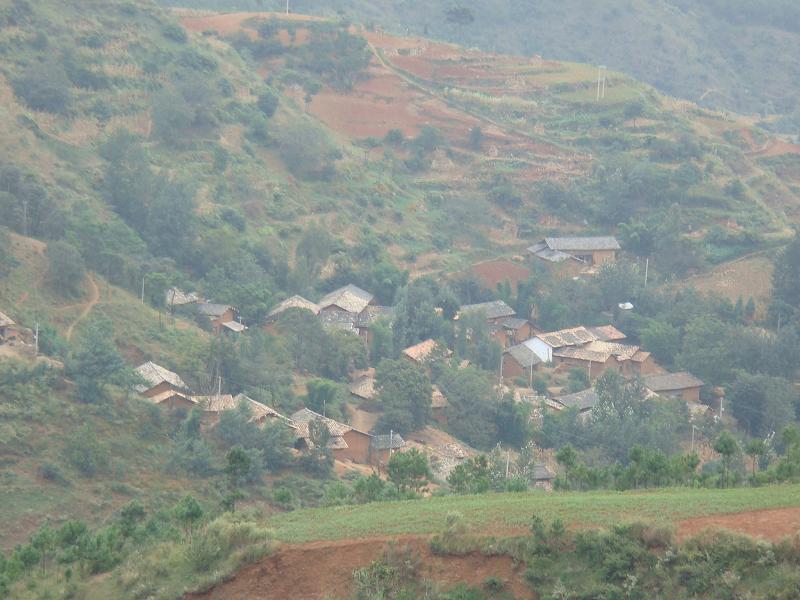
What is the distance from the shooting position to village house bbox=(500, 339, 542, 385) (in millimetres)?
39469

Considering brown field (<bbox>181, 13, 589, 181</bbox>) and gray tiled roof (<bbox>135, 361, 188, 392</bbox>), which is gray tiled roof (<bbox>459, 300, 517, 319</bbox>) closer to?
brown field (<bbox>181, 13, 589, 181</bbox>)

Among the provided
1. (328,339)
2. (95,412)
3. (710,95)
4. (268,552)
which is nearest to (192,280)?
(328,339)

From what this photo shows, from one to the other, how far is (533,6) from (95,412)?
66.1 m

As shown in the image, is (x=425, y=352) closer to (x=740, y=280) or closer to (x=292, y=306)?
(x=292, y=306)

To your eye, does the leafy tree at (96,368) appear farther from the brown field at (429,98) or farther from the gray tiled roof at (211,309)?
the brown field at (429,98)

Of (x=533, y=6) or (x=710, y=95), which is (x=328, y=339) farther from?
(x=533, y=6)

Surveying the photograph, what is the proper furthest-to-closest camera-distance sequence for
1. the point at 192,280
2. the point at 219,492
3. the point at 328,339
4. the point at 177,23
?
the point at 177,23 < the point at 192,280 < the point at 328,339 < the point at 219,492

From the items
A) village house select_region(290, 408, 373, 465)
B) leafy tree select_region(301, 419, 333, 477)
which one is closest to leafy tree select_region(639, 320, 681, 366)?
village house select_region(290, 408, 373, 465)

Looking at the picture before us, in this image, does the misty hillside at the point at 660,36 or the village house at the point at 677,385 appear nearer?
the village house at the point at 677,385

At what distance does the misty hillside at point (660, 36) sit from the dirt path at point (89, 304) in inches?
1819

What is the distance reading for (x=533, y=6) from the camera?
89.1 m

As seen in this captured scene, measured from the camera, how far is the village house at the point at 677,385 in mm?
37750

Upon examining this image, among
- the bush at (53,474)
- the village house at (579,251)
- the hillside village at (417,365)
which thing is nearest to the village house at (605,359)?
the hillside village at (417,365)

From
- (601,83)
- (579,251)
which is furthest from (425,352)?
(601,83)
